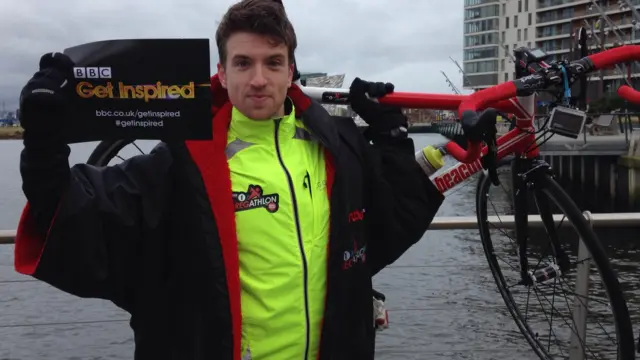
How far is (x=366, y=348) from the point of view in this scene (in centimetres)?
241

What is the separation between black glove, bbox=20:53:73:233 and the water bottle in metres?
1.40

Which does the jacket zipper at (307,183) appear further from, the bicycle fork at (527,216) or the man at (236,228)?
the bicycle fork at (527,216)

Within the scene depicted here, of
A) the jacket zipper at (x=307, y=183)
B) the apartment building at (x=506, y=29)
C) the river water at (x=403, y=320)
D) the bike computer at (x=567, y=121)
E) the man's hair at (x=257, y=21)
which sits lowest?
the river water at (x=403, y=320)

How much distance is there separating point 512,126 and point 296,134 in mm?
1368

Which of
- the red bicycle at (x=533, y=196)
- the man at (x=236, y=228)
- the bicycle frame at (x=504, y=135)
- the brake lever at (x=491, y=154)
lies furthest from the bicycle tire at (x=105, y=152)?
the brake lever at (x=491, y=154)

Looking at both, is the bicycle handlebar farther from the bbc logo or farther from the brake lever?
the bbc logo

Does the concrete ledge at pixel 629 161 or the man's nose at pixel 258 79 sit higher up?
the man's nose at pixel 258 79

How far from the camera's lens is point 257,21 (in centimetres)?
220

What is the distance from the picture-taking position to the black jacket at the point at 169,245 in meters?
1.97

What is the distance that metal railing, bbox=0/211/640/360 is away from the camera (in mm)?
3570

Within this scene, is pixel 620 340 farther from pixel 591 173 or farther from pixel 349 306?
pixel 591 173

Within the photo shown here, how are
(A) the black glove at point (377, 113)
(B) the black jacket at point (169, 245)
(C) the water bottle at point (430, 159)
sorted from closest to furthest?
(B) the black jacket at point (169, 245)
(A) the black glove at point (377, 113)
(C) the water bottle at point (430, 159)

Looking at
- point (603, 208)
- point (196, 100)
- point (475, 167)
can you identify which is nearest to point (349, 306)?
point (196, 100)

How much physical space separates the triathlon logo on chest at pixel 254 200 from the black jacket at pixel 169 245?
75mm
